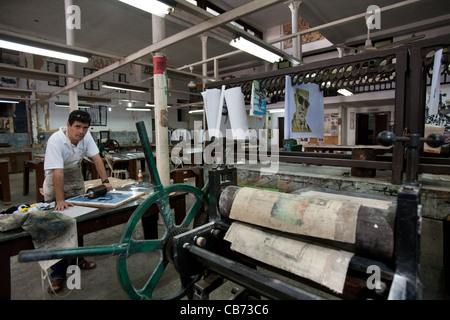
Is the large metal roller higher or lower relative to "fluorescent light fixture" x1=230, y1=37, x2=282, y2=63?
lower

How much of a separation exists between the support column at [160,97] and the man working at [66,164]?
1012 millimetres

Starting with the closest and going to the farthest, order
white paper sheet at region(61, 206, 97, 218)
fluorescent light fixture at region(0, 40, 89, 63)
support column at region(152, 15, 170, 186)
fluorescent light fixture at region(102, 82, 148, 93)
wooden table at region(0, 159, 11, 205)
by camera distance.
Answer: white paper sheet at region(61, 206, 97, 218) < fluorescent light fixture at region(0, 40, 89, 63) < support column at region(152, 15, 170, 186) < wooden table at region(0, 159, 11, 205) < fluorescent light fixture at region(102, 82, 148, 93)

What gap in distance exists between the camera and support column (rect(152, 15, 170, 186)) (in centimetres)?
344

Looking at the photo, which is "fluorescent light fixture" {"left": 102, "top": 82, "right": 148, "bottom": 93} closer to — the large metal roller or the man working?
the man working

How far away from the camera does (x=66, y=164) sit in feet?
8.07

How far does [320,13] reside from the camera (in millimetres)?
6727

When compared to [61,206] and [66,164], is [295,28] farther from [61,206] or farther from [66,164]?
[61,206]

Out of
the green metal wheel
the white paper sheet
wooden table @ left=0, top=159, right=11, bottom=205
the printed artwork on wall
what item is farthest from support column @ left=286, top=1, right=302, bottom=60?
wooden table @ left=0, top=159, right=11, bottom=205

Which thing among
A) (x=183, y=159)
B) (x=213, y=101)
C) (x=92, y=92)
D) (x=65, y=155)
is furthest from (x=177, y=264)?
(x=92, y=92)

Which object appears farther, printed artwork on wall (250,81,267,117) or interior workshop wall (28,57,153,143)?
interior workshop wall (28,57,153,143)

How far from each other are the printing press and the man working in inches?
50.0

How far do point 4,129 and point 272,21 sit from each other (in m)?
11.3

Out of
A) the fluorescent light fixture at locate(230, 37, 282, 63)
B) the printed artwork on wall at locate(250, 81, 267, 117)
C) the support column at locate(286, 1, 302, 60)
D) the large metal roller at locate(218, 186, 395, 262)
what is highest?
the support column at locate(286, 1, 302, 60)

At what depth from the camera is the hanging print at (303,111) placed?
A: 8.33 ft
